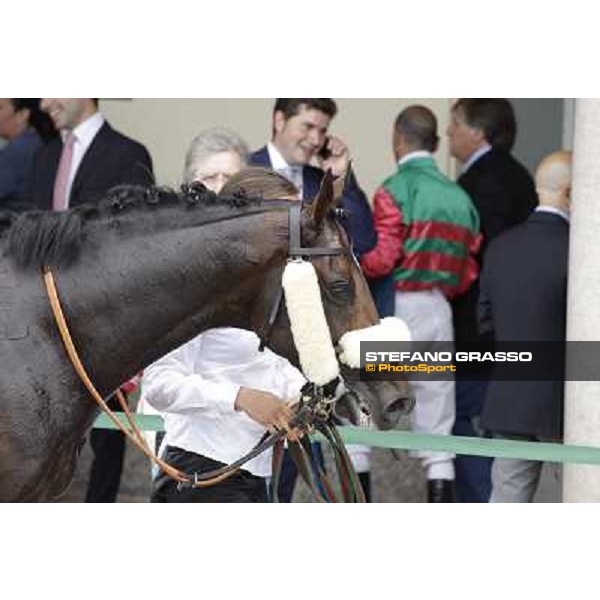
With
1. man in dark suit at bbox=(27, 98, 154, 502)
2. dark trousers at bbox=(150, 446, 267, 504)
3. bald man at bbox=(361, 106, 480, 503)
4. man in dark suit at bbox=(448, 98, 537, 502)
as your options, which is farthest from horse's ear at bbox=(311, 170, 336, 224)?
man in dark suit at bbox=(448, 98, 537, 502)

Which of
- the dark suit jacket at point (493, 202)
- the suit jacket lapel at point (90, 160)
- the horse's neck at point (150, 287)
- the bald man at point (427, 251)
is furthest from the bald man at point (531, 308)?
the horse's neck at point (150, 287)

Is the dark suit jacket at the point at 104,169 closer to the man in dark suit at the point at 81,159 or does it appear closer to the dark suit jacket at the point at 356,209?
the man in dark suit at the point at 81,159

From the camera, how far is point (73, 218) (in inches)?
188

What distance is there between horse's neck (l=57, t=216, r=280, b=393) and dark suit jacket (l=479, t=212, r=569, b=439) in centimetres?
280

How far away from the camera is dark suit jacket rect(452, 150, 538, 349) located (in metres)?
8.21

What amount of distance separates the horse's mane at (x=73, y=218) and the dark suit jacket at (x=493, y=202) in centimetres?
349

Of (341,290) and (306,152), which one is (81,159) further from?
(341,290)

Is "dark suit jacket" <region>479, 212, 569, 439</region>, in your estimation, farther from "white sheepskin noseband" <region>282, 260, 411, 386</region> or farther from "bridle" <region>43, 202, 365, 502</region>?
"white sheepskin noseband" <region>282, 260, 411, 386</region>

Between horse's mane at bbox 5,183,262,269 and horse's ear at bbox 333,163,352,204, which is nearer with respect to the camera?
horse's mane at bbox 5,183,262,269

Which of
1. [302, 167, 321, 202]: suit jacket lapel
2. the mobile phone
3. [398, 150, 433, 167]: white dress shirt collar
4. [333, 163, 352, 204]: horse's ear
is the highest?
[398, 150, 433, 167]: white dress shirt collar

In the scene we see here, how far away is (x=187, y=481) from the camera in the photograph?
520 centimetres

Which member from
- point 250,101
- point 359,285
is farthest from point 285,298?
point 250,101

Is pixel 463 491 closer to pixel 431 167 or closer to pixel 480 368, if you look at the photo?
pixel 480 368

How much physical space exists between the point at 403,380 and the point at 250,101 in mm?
4330
